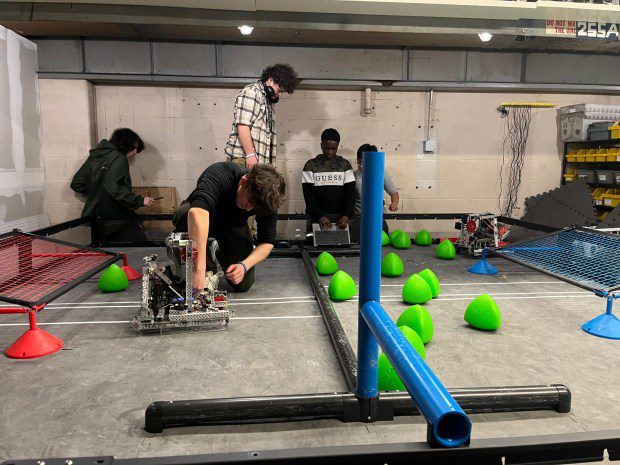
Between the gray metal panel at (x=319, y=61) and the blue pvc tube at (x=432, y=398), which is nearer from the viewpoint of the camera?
the blue pvc tube at (x=432, y=398)

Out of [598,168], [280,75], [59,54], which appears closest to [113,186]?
[59,54]

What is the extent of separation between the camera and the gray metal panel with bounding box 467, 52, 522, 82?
271 inches

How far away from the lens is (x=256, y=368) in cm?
265

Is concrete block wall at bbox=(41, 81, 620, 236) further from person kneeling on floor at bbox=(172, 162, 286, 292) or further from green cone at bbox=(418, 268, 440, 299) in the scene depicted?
green cone at bbox=(418, 268, 440, 299)

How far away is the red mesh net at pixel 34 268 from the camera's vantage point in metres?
3.95

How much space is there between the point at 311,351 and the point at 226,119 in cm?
484

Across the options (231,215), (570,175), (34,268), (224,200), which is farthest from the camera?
(570,175)

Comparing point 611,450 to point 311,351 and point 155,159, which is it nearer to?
point 311,351

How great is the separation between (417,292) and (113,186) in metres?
4.22

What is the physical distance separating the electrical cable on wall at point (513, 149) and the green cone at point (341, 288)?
15.3 ft

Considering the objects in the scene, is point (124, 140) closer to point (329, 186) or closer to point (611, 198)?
point (329, 186)

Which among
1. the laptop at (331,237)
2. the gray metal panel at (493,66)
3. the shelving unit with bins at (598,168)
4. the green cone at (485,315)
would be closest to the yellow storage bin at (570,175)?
the shelving unit with bins at (598,168)

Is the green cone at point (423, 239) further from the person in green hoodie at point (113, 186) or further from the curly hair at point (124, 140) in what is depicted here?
the curly hair at point (124, 140)

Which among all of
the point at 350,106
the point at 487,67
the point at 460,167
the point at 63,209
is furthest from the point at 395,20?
the point at 63,209
